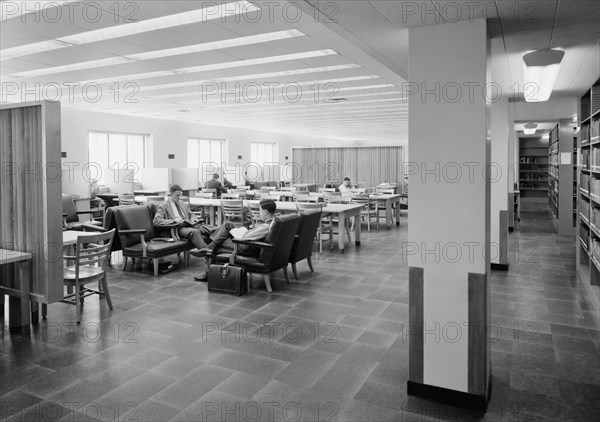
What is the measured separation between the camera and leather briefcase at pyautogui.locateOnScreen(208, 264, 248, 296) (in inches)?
196

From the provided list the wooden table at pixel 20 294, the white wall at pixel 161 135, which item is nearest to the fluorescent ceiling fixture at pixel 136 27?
the wooden table at pixel 20 294

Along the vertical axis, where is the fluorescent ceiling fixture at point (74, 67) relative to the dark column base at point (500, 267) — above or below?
above

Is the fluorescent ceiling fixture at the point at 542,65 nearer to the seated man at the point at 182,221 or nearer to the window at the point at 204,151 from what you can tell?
the seated man at the point at 182,221

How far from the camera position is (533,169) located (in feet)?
53.6

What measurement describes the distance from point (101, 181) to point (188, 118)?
3.11m

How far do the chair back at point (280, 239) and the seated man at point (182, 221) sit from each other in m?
1.48

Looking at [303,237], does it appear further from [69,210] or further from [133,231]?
[69,210]

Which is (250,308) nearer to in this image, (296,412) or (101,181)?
(296,412)

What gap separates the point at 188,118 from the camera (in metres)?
13.5

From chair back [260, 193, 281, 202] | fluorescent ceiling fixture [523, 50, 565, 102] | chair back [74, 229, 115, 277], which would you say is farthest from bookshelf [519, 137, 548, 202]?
chair back [74, 229, 115, 277]

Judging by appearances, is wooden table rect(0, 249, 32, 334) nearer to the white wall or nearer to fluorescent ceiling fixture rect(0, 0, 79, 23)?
fluorescent ceiling fixture rect(0, 0, 79, 23)

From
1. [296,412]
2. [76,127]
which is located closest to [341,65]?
[296,412]

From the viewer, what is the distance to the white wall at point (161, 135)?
11156 millimetres

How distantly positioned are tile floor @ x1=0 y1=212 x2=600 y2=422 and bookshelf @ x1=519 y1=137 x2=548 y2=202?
39.4 feet
